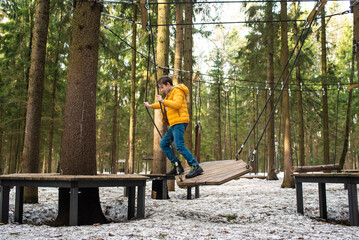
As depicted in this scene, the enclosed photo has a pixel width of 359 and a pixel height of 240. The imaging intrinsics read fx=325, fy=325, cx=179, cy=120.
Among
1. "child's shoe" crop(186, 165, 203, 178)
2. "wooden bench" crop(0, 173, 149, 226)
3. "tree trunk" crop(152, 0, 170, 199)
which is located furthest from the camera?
"tree trunk" crop(152, 0, 170, 199)

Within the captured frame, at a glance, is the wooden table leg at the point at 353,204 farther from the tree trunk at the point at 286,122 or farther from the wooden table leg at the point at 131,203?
the tree trunk at the point at 286,122

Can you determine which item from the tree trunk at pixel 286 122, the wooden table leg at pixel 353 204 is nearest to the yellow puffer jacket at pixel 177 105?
the wooden table leg at pixel 353 204

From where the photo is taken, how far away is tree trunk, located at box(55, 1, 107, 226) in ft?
15.4

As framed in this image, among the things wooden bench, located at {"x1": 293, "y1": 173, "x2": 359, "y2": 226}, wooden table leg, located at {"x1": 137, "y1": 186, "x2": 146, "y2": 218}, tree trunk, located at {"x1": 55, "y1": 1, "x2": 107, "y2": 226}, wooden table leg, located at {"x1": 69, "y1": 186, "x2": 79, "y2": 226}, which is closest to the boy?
wooden table leg, located at {"x1": 137, "y1": 186, "x2": 146, "y2": 218}

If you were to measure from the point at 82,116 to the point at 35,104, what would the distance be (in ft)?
8.09

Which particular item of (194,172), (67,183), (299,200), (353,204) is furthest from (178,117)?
(353,204)

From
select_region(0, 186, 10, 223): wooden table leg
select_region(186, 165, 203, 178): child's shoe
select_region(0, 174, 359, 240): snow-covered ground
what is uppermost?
select_region(186, 165, 203, 178): child's shoe

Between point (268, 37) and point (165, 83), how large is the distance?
10274mm

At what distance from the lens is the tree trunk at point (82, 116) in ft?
15.4

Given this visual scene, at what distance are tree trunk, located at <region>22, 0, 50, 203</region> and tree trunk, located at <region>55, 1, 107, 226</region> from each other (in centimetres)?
216

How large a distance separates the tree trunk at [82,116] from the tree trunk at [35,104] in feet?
7.08

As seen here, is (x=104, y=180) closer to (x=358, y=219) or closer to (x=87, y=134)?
(x=87, y=134)

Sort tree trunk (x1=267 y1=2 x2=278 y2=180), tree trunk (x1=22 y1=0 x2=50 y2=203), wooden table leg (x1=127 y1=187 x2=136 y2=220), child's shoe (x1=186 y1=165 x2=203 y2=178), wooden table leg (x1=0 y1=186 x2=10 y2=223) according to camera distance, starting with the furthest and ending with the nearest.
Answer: tree trunk (x1=267 y1=2 x2=278 y2=180) < tree trunk (x1=22 y1=0 x2=50 y2=203) < wooden table leg (x1=127 y1=187 x2=136 y2=220) < child's shoe (x1=186 y1=165 x2=203 y2=178) < wooden table leg (x1=0 y1=186 x2=10 y2=223)

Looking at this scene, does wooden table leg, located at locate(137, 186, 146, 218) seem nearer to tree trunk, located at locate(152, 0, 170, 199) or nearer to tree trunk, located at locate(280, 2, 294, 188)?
tree trunk, located at locate(152, 0, 170, 199)
